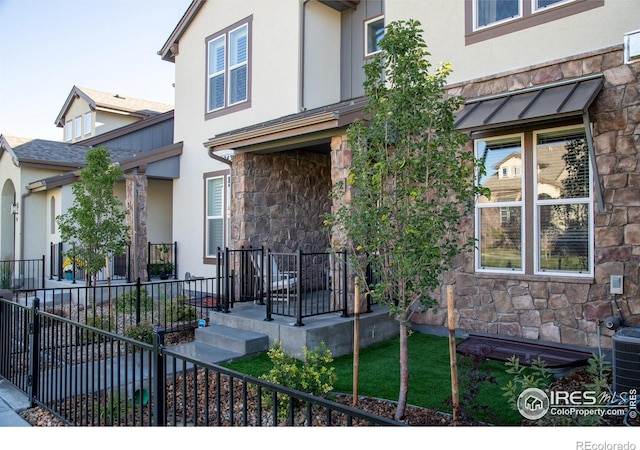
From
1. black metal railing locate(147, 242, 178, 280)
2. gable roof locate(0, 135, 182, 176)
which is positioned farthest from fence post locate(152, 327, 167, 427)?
gable roof locate(0, 135, 182, 176)

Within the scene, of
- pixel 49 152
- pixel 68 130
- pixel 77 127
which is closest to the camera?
pixel 49 152

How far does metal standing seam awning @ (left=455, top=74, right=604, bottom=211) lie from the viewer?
16.4 ft

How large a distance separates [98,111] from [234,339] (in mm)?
14994

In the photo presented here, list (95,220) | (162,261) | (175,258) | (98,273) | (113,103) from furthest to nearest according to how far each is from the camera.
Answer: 1. (113,103)
2. (98,273)
3. (162,261)
4. (175,258)
5. (95,220)

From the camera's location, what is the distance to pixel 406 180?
3895mm

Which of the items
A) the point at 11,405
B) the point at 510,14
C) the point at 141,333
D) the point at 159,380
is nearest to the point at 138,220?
the point at 141,333

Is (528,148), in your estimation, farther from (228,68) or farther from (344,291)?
(228,68)

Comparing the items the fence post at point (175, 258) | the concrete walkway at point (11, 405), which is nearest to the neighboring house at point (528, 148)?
the fence post at point (175, 258)

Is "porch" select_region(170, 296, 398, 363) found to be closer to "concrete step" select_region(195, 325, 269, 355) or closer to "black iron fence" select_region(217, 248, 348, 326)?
"concrete step" select_region(195, 325, 269, 355)

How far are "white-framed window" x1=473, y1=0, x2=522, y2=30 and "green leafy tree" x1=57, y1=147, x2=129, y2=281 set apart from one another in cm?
686

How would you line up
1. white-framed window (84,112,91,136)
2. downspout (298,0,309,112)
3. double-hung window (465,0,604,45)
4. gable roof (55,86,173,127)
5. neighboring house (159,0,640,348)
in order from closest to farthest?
neighboring house (159,0,640,348), double-hung window (465,0,604,45), downspout (298,0,309,112), gable roof (55,86,173,127), white-framed window (84,112,91,136)
